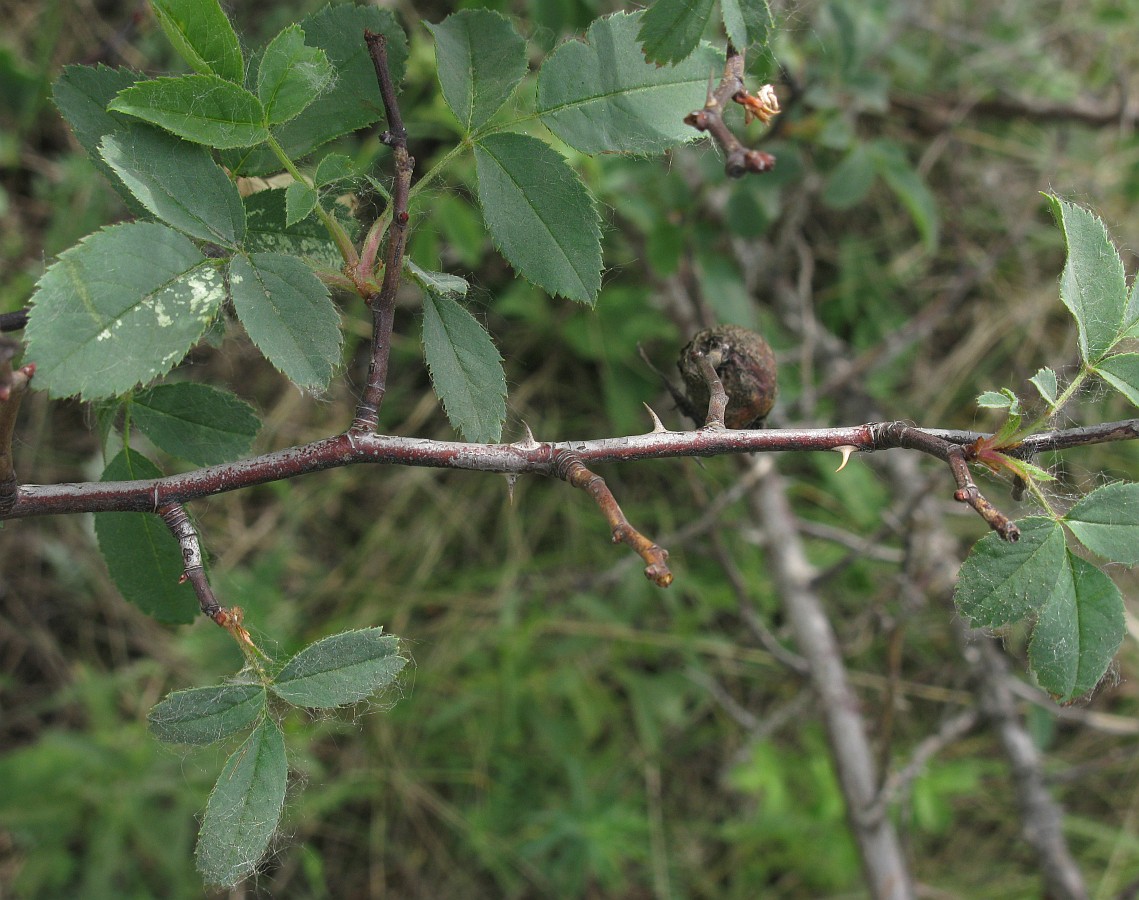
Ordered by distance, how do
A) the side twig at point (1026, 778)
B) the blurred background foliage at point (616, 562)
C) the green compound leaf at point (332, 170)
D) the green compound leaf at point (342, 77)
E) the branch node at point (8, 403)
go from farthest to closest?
the blurred background foliage at point (616, 562) < the side twig at point (1026, 778) < the green compound leaf at point (342, 77) < the green compound leaf at point (332, 170) < the branch node at point (8, 403)

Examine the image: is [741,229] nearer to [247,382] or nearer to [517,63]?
[517,63]

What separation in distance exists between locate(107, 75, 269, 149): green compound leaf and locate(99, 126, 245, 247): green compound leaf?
27 mm

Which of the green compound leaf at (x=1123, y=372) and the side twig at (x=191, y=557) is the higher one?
the green compound leaf at (x=1123, y=372)

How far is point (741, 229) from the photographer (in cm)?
224

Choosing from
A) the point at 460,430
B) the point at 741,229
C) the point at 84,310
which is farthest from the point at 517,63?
the point at 741,229

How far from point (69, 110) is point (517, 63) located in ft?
1.67

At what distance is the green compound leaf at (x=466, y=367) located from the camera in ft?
3.47

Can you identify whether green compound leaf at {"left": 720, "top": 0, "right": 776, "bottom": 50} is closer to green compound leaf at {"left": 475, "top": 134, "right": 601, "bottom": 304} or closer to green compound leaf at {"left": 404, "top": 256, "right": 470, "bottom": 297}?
green compound leaf at {"left": 475, "top": 134, "right": 601, "bottom": 304}

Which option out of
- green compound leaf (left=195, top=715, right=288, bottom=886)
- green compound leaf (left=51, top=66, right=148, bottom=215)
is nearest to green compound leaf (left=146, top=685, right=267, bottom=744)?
green compound leaf (left=195, top=715, right=288, bottom=886)

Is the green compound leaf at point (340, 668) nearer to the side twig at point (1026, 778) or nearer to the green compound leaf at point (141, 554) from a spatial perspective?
the green compound leaf at point (141, 554)

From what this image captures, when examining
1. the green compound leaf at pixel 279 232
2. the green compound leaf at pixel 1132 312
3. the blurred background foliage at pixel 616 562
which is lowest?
the blurred background foliage at pixel 616 562

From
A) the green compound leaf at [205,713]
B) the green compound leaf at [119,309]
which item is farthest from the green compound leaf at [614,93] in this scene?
the green compound leaf at [205,713]

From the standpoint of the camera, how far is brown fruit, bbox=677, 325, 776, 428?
3.77 ft

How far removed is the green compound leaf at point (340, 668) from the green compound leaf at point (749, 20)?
78cm
